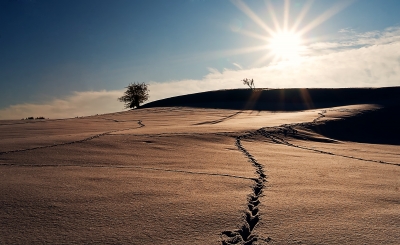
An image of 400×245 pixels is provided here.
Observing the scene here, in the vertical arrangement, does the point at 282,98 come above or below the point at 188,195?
above

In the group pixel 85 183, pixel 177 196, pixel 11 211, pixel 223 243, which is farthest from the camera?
pixel 85 183

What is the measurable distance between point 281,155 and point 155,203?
279cm

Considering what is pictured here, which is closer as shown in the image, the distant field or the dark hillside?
the distant field

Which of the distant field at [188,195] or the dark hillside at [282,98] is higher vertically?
the dark hillside at [282,98]

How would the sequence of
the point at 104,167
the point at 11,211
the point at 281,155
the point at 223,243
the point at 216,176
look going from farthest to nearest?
1. the point at 281,155
2. the point at 104,167
3. the point at 216,176
4. the point at 11,211
5. the point at 223,243

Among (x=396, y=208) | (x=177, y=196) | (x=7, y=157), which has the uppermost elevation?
(x=7, y=157)

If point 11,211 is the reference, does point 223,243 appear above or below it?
below

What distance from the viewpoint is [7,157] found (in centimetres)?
368

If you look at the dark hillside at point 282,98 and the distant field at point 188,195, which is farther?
the dark hillside at point 282,98

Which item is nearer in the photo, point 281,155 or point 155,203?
point 155,203

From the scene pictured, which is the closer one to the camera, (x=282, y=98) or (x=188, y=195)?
(x=188, y=195)

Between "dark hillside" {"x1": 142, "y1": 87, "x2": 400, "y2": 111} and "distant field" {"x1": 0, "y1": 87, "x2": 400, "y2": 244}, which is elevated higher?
"dark hillside" {"x1": 142, "y1": 87, "x2": 400, "y2": 111}

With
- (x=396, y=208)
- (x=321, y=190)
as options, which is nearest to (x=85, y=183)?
(x=321, y=190)

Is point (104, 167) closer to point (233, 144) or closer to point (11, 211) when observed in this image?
point (11, 211)
